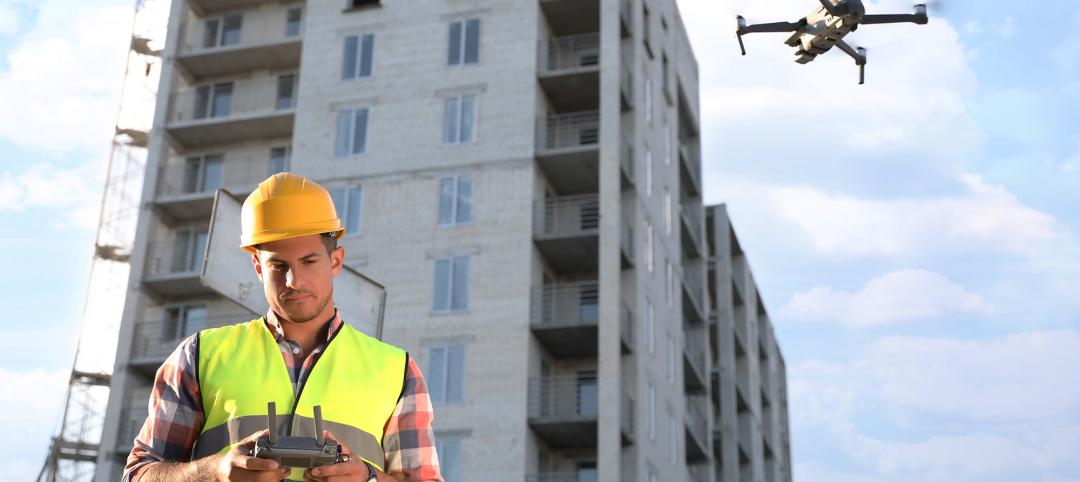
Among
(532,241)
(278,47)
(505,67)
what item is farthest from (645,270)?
(278,47)

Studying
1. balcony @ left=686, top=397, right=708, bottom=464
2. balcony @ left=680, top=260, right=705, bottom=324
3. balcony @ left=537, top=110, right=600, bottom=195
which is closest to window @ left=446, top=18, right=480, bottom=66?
balcony @ left=537, top=110, right=600, bottom=195

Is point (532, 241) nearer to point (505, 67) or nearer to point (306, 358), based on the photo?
point (505, 67)

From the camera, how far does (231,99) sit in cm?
5169

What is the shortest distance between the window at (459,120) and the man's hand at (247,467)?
138 feet

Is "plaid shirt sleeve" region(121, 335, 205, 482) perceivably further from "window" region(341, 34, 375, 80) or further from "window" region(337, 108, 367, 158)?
"window" region(341, 34, 375, 80)

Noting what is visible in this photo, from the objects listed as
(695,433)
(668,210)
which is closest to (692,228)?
(668,210)

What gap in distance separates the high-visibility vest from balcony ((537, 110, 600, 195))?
40.0 m

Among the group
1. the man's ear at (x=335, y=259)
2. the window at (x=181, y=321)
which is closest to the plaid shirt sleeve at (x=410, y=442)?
the man's ear at (x=335, y=259)

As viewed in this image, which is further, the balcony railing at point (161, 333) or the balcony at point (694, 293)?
the balcony at point (694, 293)

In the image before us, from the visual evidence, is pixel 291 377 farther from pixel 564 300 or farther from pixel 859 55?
pixel 564 300

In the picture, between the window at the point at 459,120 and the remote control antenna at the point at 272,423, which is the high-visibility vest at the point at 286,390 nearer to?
the remote control antenna at the point at 272,423

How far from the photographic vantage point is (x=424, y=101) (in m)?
46.6

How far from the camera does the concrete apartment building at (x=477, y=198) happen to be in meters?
42.5

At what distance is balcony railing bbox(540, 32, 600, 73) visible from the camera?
4775 cm
